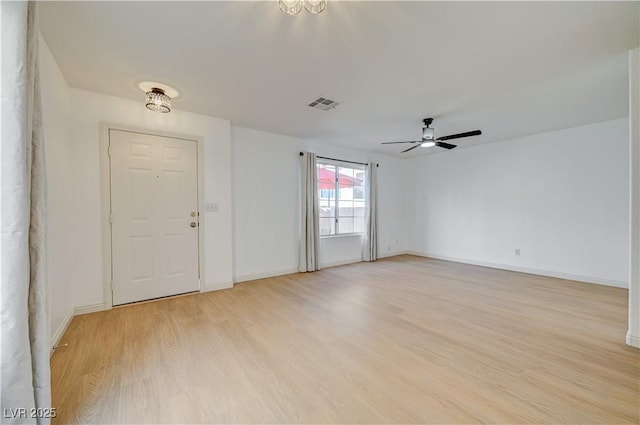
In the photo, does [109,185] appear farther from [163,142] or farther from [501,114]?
[501,114]

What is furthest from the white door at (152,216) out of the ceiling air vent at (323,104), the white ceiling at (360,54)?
the ceiling air vent at (323,104)

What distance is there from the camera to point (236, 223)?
4.18 m

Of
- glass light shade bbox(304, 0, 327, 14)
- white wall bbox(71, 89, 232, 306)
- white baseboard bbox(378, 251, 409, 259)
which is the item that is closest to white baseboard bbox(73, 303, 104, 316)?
white wall bbox(71, 89, 232, 306)

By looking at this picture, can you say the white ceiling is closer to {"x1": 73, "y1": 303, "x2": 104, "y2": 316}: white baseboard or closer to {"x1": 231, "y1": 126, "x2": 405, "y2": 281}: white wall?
{"x1": 231, "y1": 126, "x2": 405, "y2": 281}: white wall

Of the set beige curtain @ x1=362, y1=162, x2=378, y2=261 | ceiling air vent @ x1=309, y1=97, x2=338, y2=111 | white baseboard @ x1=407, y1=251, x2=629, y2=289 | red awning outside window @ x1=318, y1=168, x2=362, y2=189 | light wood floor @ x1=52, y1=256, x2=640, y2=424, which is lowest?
light wood floor @ x1=52, y1=256, x2=640, y2=424

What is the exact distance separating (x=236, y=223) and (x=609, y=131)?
617cm

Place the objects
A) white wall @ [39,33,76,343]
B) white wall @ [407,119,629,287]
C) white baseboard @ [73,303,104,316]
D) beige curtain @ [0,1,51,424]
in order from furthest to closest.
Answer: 1. white wall @ [407,119,629,287]
2. white baseboard @ [73,303,104,316]
3. white wall @ [39,33,76,343]
4. beige curtain @ [0,1,51,424]

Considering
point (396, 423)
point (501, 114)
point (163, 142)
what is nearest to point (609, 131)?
point (501, 114)

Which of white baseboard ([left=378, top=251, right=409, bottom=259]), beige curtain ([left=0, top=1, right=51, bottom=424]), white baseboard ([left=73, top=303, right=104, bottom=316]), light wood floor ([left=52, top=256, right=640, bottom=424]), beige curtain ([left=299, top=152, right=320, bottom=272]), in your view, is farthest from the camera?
white baseboard ([left=378, top=251, right=409, bottom=259])

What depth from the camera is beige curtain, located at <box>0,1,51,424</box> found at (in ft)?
3.91

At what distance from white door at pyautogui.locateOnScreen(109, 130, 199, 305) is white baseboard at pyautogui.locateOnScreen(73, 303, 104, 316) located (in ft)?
0.47

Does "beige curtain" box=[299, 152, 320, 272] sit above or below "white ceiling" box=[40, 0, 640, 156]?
below

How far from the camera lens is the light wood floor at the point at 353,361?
152 cm

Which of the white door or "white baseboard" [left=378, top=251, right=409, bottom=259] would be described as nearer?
the white door
